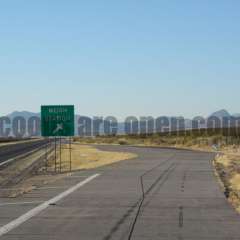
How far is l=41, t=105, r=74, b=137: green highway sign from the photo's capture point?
37344mm

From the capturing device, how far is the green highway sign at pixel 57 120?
3734 centimetres

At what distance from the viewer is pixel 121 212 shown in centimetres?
1748

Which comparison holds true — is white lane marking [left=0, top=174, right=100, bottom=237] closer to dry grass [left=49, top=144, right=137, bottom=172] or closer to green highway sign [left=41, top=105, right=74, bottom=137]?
green highway sign [left=41, top=105, right=74, bottom=137]

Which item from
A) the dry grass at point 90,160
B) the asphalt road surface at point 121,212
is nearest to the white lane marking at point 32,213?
the asphalt road surface at point 121,212

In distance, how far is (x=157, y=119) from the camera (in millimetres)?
125312

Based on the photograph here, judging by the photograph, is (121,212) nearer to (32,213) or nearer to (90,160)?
Result: (32,213)

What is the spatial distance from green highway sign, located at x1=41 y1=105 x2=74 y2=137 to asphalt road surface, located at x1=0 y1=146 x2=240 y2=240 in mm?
10021

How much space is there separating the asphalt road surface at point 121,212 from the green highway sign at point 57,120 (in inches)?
395

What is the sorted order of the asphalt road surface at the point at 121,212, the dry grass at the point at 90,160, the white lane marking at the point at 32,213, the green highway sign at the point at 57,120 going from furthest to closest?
the dry grass at the point at 90,160 < the green highway sign at the point at 57,120 < the white lane marking at the point at 32,213 < the asphalt road surface at the point at 121,212

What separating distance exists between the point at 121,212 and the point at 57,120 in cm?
2043

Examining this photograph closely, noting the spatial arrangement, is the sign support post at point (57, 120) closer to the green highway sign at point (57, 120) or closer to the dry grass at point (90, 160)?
the green highway sign at point (57, 120)

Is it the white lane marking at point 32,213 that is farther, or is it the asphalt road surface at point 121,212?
the white lane marking at point 32,213

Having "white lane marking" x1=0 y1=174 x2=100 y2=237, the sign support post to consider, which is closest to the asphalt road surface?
"white lane marking" x1=0 y1=174 x2=100 y2=237

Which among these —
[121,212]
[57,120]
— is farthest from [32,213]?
[57,120]
